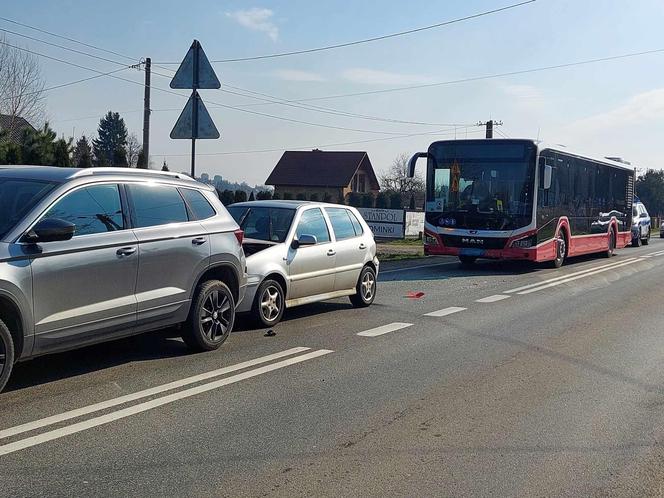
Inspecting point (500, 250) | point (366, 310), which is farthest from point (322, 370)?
point (500, 250)

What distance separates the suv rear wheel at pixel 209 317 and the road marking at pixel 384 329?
1.99 m

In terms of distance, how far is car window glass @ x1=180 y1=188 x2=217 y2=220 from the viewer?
26.5 feet

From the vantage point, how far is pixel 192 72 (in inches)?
496

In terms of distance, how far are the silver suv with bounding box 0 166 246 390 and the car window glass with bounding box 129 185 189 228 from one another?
1 cm

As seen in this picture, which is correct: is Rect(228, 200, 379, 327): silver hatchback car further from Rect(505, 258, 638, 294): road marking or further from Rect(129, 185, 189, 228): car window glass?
Rect(505, 258, 638, 294): road marking

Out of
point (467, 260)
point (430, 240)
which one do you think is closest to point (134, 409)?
point (430, 240)

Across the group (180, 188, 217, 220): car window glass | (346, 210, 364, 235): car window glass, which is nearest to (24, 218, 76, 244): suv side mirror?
(180, 188, 217, 220): car window glass

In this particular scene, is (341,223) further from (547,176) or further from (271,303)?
(547,176)

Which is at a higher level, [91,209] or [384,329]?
[91,209]

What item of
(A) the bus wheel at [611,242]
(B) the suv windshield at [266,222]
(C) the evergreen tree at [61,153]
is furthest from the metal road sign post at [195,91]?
(C) the evergreen tree at [61,153]

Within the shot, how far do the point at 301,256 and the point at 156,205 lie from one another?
10.2 feet

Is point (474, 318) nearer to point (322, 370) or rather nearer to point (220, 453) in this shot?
point (322, 370)

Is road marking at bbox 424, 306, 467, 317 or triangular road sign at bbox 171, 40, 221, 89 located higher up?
triangular road sign at bbox 171, 40, 221, 89

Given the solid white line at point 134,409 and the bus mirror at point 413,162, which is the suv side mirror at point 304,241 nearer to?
the solid white line at point 134,409
